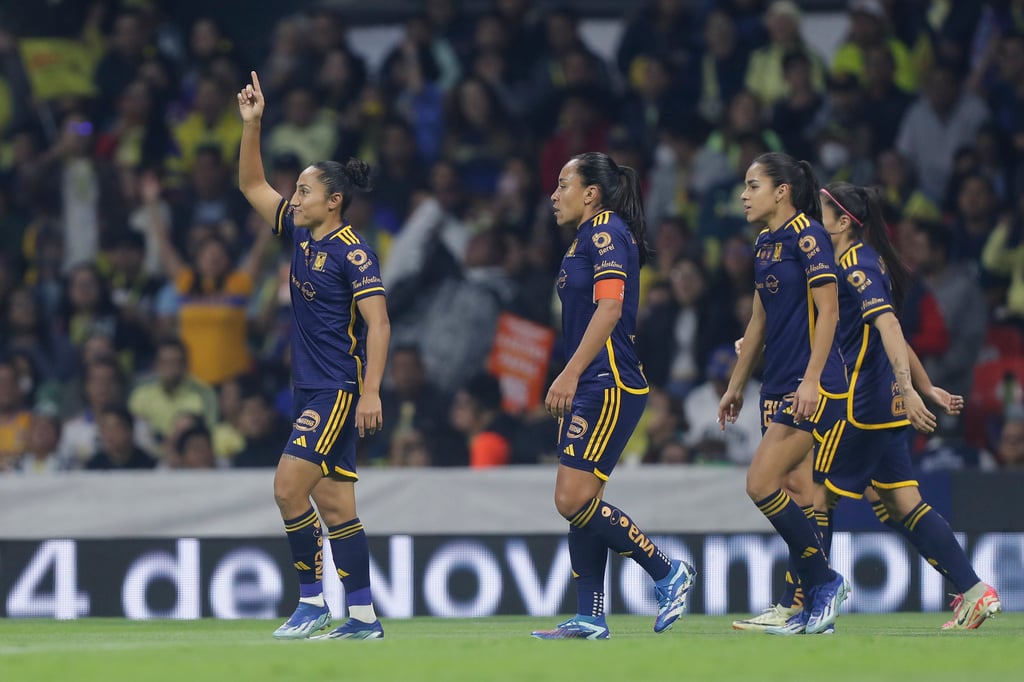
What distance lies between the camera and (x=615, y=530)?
7719mm

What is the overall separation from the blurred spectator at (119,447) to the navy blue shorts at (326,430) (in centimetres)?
491

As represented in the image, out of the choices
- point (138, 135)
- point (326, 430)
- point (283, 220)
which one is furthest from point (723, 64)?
point (326, 430)

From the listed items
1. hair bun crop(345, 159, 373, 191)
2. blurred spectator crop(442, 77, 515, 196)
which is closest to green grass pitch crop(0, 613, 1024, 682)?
hair bun crop(345, 159, 373, 191)

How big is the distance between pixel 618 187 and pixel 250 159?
1.75 metres

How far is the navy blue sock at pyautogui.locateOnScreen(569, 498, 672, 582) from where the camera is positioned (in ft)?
25.3

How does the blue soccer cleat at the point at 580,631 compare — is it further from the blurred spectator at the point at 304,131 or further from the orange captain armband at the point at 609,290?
the blurred spectator at the point at 304,131

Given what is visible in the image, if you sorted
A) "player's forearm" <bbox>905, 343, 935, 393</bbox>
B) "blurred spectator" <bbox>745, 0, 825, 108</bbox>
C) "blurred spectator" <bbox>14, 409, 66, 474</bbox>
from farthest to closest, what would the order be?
"blurred spectator" <bbox>745, 0, 825, 108</bbox>, "blurred spectator" <bbox>14, 409, 66, 474</bbox>, "player's forearm" <bbox>905, 343, 935, 393</bbox>

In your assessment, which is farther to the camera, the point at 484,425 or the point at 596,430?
the point at 484,425

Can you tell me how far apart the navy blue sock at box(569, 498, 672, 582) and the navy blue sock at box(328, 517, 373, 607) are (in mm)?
963

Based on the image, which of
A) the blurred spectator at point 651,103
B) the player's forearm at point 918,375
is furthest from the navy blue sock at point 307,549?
the blurred spectator at point 651,103

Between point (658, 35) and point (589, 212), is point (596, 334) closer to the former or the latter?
point (589, 212)

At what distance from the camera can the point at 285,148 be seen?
49.3 feet

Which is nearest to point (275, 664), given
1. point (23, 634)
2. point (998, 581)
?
point (23, 634)

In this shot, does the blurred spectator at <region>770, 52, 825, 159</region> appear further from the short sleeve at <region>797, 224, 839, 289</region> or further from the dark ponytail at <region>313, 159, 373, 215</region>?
the dark ponytail at <region>313, 159, 373, 215</region>
